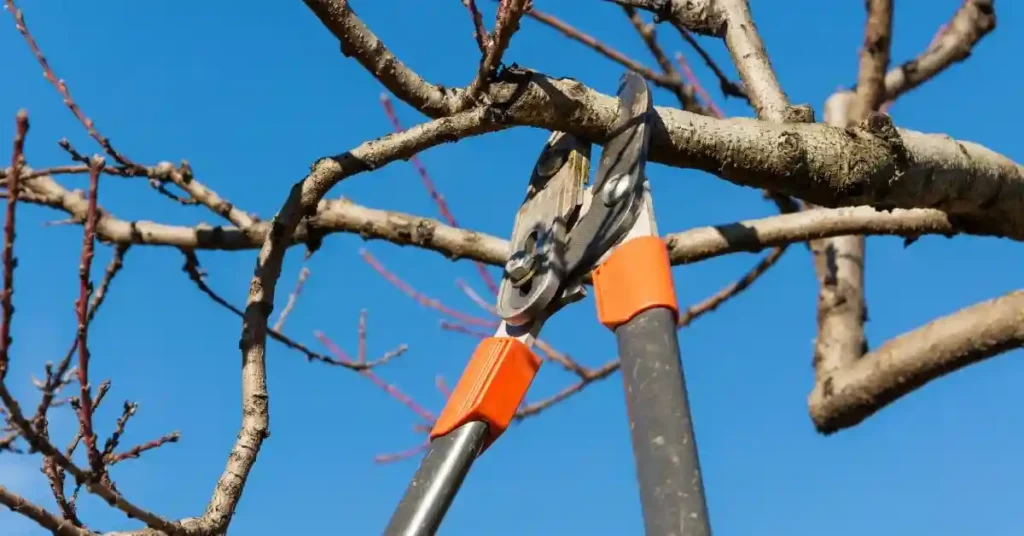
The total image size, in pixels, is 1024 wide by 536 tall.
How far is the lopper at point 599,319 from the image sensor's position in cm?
134

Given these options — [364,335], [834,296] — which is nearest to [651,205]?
[834,296]

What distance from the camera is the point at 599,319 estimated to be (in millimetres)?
1533

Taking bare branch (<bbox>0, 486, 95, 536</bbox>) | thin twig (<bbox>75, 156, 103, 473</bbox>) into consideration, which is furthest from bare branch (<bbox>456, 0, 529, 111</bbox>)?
bare branch (<bbox>0, 486, 95, 536</bbox>)

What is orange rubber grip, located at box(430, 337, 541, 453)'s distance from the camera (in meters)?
1.50

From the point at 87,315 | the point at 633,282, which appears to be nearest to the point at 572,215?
the point at 633,282

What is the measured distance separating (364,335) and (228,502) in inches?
108

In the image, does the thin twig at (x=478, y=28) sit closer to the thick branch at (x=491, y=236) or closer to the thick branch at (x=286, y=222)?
the thick branch at (x=286, y=222)

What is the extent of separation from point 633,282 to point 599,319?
0.26 ft

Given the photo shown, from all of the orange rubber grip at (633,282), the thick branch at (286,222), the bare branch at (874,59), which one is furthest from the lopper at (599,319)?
the bare branch at (874,59)

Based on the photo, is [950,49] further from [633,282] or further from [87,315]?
[87,315]

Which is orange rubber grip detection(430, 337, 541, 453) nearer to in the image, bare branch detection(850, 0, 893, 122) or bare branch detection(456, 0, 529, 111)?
bare branch detection(456, 0, 529, 111)

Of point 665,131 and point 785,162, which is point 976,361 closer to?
point 785,162

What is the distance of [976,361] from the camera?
2.68 meters

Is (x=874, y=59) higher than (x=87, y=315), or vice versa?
(x=874, y=59)
